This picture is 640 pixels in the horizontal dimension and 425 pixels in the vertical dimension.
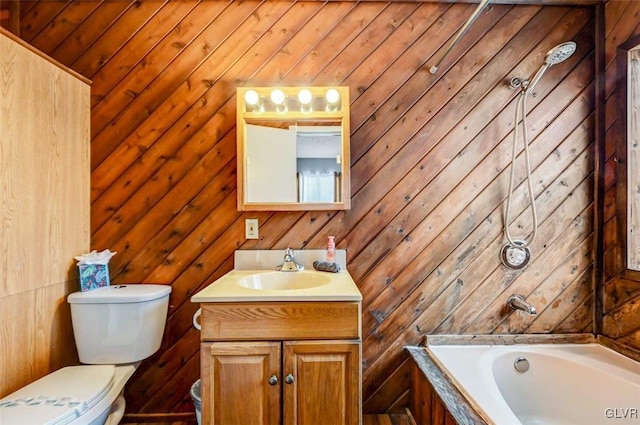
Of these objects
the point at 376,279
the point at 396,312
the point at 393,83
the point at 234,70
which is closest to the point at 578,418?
the point at 396,312

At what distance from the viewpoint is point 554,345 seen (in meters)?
1.72

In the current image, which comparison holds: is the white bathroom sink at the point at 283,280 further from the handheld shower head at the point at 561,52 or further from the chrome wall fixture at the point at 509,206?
the handheld shower head at the point at 561,52

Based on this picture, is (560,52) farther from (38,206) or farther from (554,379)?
(38,206)

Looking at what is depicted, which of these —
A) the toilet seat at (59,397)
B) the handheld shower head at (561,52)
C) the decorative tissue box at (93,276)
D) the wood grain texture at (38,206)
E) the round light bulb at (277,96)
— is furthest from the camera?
the round light bulb at (277,96)

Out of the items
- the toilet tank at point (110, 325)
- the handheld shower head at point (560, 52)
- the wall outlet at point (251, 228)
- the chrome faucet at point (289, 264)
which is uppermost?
the handheld shower head at point (560, 52)

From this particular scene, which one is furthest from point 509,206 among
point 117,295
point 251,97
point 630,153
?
point 117,295

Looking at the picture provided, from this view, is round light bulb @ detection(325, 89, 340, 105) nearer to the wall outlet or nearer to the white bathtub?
the wall outlet

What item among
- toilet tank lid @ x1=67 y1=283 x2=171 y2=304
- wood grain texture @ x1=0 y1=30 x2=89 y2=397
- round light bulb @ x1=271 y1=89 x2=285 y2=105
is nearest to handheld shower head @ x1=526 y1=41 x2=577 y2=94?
round light bulb @ x1=271 y1=89 x2=285 y2=105

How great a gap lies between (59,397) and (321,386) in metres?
1.02

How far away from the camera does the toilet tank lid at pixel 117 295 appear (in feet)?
4.82

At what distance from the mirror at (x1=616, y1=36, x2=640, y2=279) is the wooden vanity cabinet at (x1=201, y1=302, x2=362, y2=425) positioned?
158 centimetres

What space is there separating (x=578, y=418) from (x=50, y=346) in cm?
263

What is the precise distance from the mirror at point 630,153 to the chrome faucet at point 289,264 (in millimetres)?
1765

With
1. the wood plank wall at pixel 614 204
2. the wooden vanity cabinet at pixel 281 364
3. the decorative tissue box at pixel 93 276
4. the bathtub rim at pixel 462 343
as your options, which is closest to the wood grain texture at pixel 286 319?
the wooden vanity cabinet at pixel 281 364
